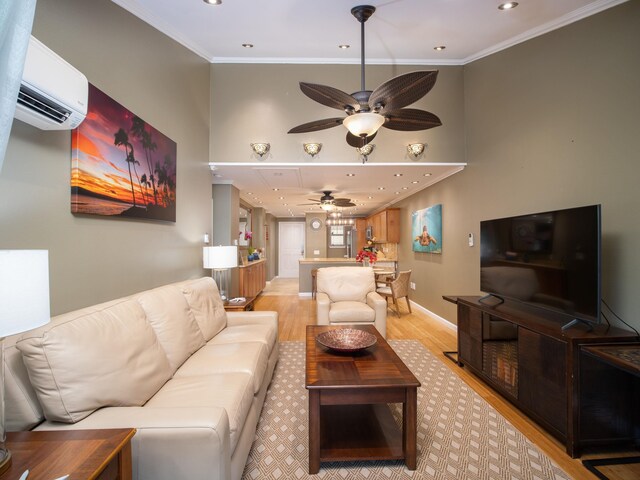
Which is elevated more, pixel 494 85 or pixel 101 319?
pixel 494 85

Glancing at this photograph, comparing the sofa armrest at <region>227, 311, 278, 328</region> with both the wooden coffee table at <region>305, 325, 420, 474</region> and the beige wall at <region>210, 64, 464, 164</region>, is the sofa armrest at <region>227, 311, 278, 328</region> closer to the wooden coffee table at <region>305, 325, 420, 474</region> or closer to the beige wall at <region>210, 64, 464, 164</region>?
the wooden coffee table at <region>305, 325, 420, 474</region>

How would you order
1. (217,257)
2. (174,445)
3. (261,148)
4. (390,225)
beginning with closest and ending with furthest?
1. (174,445)
2. (217,257)
3. (261,148)
4. (390,225)

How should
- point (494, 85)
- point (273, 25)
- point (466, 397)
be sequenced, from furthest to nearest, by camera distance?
1. point (494, 85)
2. point (273, 25)
3. point (466, 397)

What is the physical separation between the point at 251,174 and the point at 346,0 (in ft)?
8.03

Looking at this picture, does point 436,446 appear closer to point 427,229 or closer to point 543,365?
point 543,365

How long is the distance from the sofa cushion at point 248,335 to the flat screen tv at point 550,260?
2.16 m

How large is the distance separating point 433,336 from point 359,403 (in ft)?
9.02

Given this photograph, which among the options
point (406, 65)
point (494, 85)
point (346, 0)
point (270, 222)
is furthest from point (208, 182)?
point (270, 222)

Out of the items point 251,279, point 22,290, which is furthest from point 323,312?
point 22,290

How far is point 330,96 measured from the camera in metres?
2.01

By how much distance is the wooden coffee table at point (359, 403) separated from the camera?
1.60 m

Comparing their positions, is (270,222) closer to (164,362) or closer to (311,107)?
(311,107)

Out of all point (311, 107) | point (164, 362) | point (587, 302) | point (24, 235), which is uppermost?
point (311, 107)

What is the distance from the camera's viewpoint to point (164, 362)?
5.51 ft
